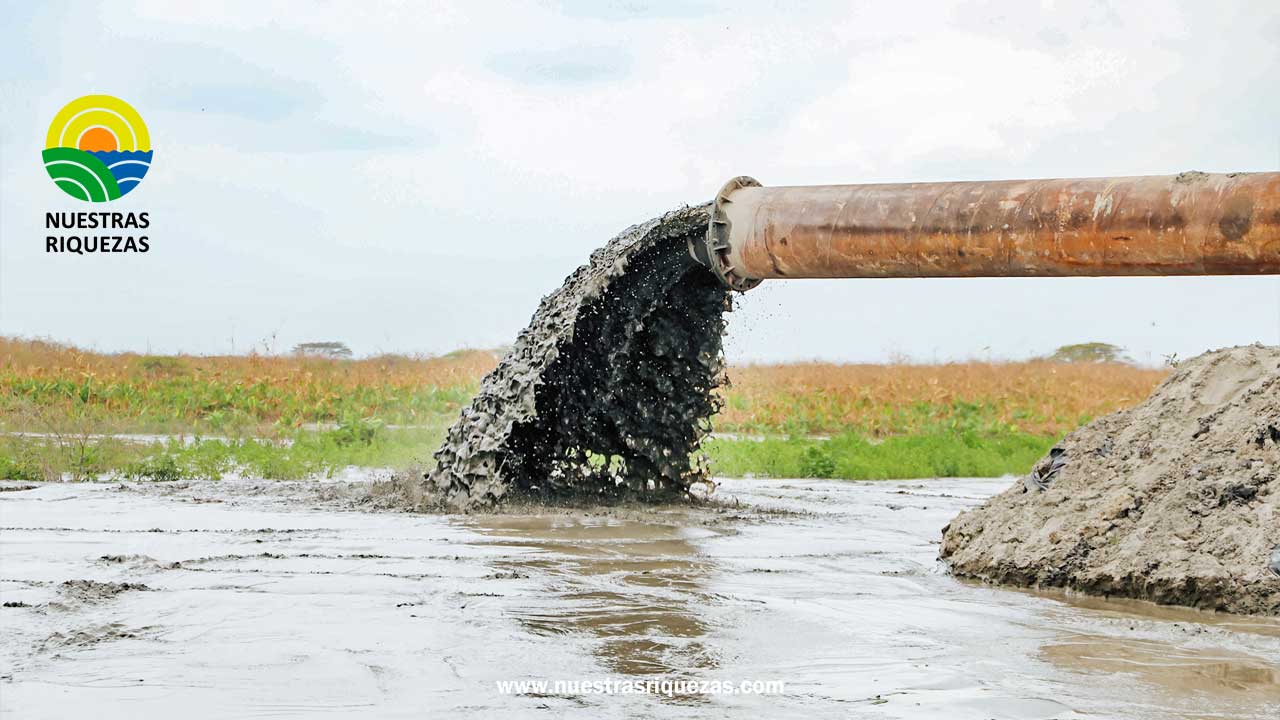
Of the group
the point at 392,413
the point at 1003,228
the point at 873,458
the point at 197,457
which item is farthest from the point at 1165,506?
the point at 392,413

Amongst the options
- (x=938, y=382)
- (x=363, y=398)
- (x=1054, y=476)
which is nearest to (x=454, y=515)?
(x=1054, y=476)

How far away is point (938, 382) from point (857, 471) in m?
11.6

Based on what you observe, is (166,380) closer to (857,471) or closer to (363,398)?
(363,398)

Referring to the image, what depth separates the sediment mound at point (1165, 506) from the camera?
665 cm

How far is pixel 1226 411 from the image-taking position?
24.8 ft

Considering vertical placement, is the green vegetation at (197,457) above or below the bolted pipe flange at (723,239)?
below

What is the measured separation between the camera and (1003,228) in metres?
7.63

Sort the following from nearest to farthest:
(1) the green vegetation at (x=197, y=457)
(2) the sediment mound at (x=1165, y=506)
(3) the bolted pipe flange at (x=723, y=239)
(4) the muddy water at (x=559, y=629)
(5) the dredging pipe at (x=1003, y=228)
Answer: (4) the muddy water at (x=559, y=629) < (2) the sediment mound at (x=1165, y=506) < (5) the dredging pipe at (x=1003, y=228) < (3) the bolted pipe flange at (x=723, y=239) < (1) the green vegetation at (x=197, y=457)

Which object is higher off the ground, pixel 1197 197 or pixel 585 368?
→ pixel 1197 197

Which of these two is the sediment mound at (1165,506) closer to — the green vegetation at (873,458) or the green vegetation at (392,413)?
the green vegetation at (392,413)

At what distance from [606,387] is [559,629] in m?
5.12

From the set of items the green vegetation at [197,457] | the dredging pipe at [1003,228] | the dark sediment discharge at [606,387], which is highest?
the dredging pipe at [1003,228]

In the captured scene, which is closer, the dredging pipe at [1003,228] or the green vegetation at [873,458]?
the dredging pipe at [1003,228]

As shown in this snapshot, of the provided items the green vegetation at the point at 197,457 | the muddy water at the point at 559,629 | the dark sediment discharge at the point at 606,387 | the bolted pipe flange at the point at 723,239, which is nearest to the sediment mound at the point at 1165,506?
the muddy water at the point at 559,629
